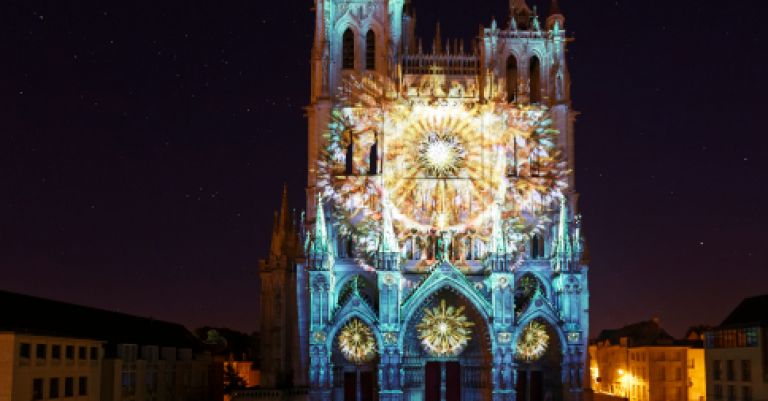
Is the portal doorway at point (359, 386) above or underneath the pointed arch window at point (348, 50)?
underneath

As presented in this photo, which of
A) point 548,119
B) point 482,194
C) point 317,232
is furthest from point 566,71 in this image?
point 317,232

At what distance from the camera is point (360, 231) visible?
63719 mm

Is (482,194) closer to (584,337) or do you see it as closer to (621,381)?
(584,337)

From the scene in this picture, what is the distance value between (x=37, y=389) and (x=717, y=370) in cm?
3954

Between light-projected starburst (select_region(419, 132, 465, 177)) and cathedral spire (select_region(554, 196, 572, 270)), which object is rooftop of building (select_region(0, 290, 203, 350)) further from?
cathedral spire (select_region(554, 196, 572, 270))

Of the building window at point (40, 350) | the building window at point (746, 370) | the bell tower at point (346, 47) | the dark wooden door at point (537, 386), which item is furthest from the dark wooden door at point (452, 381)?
the building window at point (40, 350)

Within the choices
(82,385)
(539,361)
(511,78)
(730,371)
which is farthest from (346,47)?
(730,371)

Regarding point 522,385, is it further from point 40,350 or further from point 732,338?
point 40,350

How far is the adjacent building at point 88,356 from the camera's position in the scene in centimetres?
4475

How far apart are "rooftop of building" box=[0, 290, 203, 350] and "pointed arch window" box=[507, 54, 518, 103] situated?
27358 millimetres

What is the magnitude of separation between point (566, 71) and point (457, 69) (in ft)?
23.3

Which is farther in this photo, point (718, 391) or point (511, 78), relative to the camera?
point (511, 78)

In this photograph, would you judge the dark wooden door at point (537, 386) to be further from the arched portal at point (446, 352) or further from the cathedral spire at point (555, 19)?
the cathedral spire at point (555, 19)

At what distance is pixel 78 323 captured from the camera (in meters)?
54.4
